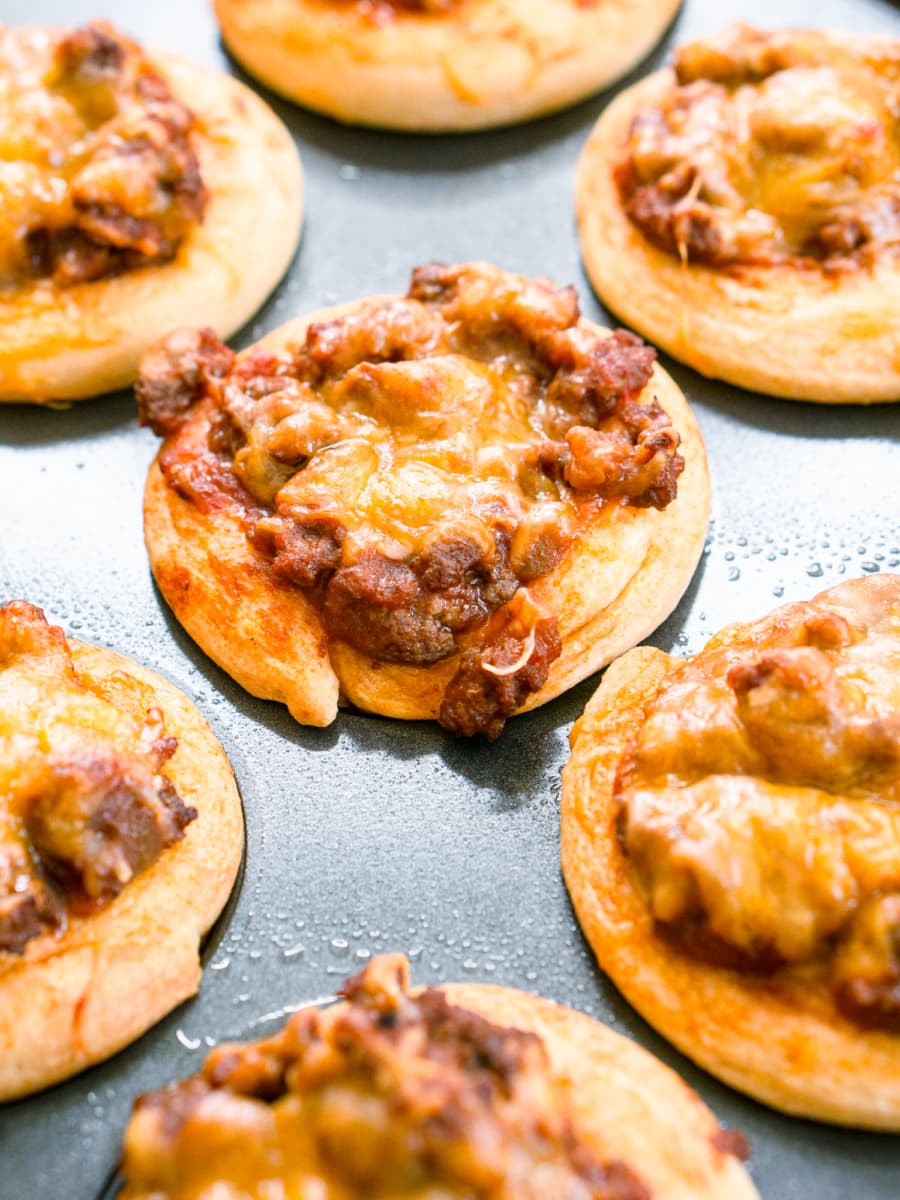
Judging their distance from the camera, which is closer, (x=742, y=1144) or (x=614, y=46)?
(x=742, y=1144)

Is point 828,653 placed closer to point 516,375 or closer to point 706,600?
point 706,600

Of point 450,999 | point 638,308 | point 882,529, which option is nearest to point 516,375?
point 638,308

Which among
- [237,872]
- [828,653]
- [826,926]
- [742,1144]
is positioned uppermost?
[828,653]

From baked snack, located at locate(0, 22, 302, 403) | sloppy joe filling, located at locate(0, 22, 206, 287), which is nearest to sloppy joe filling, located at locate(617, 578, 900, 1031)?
baked snack, located at locate(0, 22, 302, 403)

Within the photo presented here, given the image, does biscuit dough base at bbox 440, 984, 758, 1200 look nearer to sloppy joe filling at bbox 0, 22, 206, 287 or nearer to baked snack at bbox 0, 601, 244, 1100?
baked snack at bbox 0, 601, 244, 1100

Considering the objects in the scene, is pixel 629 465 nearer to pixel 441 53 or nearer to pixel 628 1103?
pixel 628 1103

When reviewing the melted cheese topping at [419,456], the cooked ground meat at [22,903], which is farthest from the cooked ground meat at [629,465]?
the cooked ground meat at [22,903]
